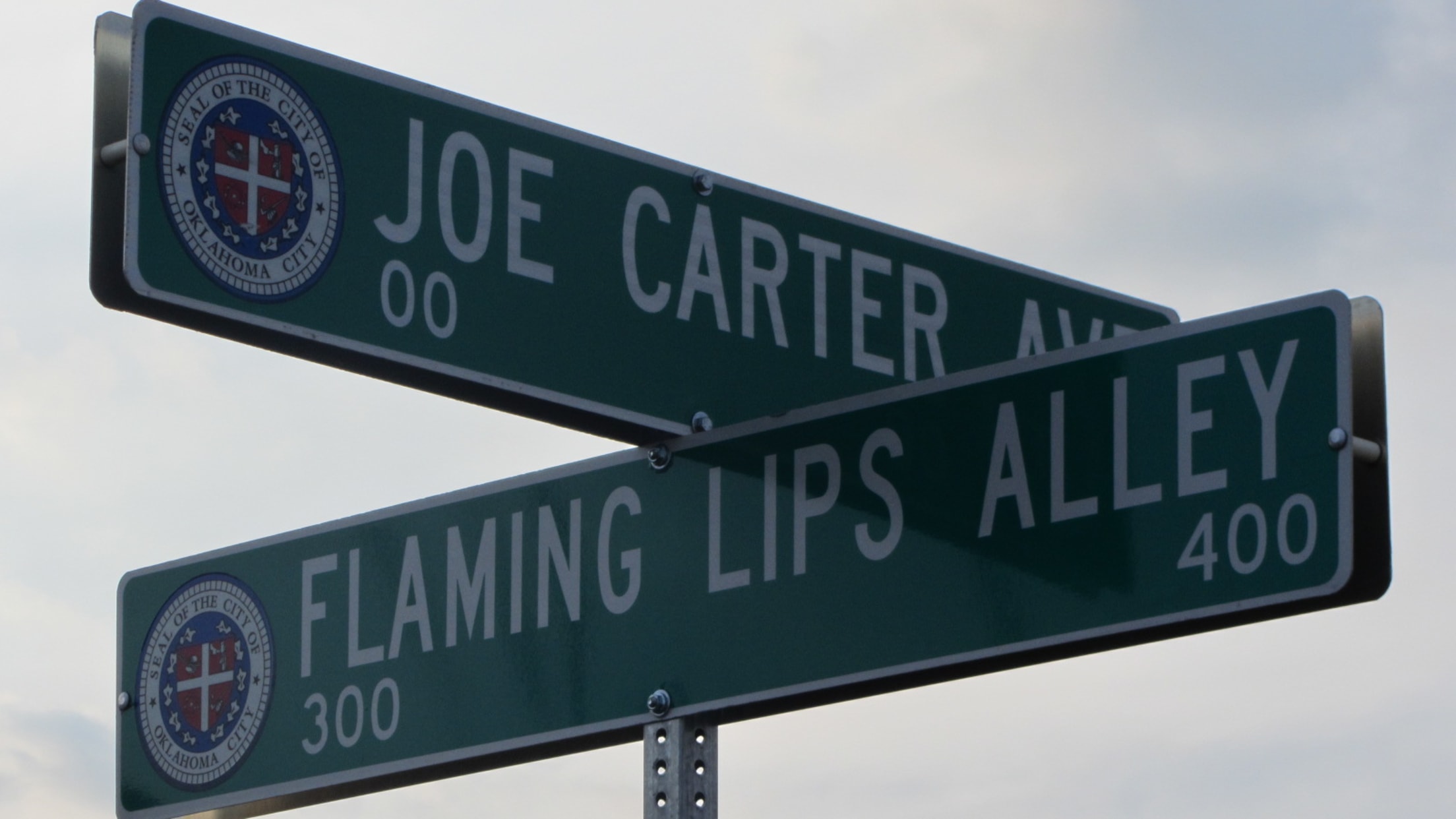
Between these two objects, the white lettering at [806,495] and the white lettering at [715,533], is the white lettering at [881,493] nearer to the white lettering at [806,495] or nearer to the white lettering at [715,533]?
the white lettering at [806,495]

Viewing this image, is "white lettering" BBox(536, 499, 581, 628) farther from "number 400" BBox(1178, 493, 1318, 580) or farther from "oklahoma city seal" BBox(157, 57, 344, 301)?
"number 400" BBox(1178, 493, 1318, 580)

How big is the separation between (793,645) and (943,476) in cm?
32

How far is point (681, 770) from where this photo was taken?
3500mm

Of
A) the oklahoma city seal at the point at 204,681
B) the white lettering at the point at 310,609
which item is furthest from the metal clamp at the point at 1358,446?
the oklahoma city seal at the point at 204,681

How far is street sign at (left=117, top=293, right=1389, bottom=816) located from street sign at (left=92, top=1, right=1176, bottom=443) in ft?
0.63

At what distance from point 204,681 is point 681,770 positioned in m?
1.19

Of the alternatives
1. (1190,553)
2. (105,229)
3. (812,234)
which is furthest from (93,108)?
(1190,553)

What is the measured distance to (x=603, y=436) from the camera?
12.1ft

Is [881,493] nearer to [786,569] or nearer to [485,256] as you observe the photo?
[786,569]

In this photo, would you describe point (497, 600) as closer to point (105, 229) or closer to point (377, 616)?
point (377, 616)

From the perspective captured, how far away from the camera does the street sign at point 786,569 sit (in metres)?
3.11

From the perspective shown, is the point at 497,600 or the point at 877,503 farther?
the point at 497,600

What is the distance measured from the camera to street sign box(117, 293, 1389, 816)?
311 centimetres

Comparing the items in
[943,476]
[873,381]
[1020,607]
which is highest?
[873,381]
